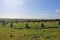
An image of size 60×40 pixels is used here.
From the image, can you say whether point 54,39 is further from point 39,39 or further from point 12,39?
point 12,39

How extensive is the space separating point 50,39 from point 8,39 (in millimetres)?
4185

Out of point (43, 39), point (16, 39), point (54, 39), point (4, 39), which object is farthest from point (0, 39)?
point (54, 39)

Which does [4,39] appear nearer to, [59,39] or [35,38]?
[35,38]

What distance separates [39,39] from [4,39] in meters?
3.53

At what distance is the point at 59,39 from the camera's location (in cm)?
1661

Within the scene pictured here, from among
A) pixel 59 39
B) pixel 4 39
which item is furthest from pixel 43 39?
pixel 4 39

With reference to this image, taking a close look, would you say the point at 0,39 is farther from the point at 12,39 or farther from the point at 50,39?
the point at 50,39

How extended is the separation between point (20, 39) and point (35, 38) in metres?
1.57

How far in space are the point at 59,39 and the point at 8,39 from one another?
5.09 m

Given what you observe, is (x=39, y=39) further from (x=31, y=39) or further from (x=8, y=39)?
(x=8, y=39)

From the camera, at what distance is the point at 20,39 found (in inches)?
649

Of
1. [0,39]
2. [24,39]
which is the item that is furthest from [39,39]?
[0,39]

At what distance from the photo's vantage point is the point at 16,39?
16609mm

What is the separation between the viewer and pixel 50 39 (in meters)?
16.5
